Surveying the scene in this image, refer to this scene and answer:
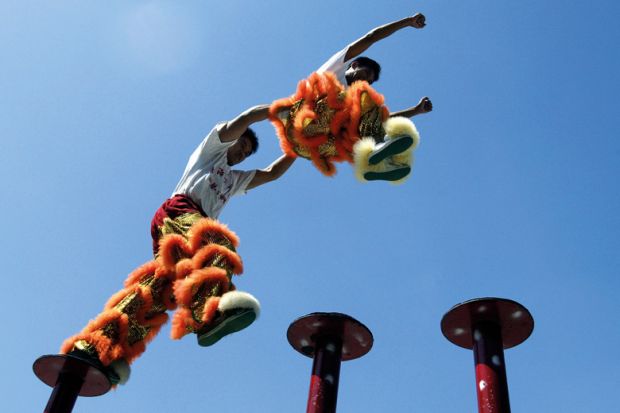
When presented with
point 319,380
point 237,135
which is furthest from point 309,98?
point 319,380

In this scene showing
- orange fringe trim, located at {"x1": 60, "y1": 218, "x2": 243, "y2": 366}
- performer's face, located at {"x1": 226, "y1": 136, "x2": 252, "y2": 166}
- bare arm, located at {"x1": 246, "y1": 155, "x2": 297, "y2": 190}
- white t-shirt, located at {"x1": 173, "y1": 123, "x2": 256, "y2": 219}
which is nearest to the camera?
orange fringe trim, located at {"x1": 60, "y1": 218, "x2": 243, "y2": 366}

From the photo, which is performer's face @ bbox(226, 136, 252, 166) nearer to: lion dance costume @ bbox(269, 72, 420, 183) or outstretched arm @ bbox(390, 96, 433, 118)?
lion dance costume @ bbox(269, 72, 420, 183)

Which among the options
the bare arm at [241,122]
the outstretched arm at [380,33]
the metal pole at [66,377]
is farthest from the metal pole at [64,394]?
the outstretched arm at [380,33]

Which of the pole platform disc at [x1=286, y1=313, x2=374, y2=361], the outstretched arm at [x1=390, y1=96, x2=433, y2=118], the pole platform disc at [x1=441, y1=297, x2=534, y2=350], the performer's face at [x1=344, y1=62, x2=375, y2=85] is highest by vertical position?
the performer's face at [x1=344, y1=62, x2=375, y2=85]

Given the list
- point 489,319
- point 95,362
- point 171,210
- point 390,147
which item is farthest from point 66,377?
point 489,319

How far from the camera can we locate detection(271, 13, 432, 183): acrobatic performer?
11.1 ft

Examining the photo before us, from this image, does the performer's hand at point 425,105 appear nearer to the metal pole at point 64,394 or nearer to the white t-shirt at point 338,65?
the white t-shirt at point 338,65

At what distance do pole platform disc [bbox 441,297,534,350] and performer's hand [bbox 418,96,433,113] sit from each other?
1.75m

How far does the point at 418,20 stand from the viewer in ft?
12.9

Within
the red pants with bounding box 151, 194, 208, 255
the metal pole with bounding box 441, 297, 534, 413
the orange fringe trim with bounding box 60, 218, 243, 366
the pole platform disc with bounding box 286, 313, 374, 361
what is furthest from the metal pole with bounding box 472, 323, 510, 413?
the red pants with bounding box 151, 194, 208, 255

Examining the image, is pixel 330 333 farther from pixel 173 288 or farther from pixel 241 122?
pixel 241 122

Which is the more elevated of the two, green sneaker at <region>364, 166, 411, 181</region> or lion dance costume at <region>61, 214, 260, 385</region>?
green sneaker at <region>364, 166, 411, 181</region>

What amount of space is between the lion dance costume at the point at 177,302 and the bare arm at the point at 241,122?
2.13ft

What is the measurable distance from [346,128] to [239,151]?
117 cm
